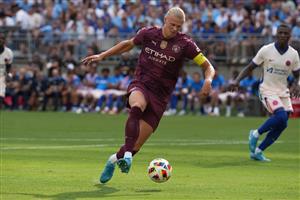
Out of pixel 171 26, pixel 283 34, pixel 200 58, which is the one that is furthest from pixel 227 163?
pixel 171 26

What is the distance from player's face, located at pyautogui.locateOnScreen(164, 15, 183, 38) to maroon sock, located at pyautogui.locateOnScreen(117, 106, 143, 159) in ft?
3.97

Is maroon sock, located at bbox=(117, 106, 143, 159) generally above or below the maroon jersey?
below

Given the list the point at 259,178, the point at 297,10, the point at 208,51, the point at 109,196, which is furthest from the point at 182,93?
the point at 109,196

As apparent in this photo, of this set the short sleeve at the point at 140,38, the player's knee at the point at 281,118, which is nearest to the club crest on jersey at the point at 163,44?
the short sleeve at the point at 140,38

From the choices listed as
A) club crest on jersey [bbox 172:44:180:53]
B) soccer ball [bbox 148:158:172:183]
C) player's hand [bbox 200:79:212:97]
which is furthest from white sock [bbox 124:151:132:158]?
club crest on jersey [bbox 172:44:180:53]

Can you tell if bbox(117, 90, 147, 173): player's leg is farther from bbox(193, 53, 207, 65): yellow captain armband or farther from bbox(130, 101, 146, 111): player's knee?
bbox(193, 53, 207, 65): yellow captain armband

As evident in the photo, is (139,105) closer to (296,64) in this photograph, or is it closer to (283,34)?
(283,34)

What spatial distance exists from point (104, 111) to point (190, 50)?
23.3 m

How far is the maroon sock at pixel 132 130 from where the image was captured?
494 inches

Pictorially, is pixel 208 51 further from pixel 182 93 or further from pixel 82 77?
pixel 82 77

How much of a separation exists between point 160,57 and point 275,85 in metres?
5.10

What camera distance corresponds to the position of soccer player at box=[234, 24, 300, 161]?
17.4m

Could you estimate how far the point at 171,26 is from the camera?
12.9 meters

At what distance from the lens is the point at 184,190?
487 inches
